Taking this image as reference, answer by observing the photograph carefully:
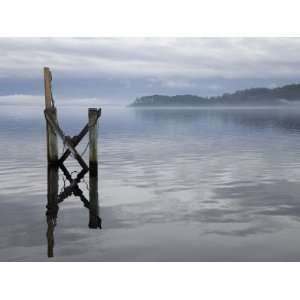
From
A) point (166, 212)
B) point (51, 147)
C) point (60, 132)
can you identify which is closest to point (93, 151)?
point (60, 132)

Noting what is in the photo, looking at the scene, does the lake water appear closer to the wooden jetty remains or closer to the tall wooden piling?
the wooden jetty remains

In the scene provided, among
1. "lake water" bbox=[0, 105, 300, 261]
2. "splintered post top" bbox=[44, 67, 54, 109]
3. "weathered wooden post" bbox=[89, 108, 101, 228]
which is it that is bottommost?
"lake water" bbox=[0, 105, 300, 261]

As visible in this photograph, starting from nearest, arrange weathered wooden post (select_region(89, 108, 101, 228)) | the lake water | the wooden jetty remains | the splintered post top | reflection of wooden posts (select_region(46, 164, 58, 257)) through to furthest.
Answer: the lake water → reflection of wooden posts (select_region(46, 164, 58, 257)) → the wooden jetty remains → weathered wooden post (select_region(89, 108, 101, 228)) → the splintered post top

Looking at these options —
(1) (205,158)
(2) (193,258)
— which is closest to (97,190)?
(2) (193,258)

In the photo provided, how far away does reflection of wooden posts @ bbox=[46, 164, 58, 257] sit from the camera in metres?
8.51

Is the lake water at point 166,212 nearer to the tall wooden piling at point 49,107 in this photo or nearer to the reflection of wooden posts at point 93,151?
the reflection of wooden posts at point 93,151

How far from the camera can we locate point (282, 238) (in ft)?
28.0

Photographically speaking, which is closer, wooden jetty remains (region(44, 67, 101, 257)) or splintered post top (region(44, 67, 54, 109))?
wooden jetty remains (region(44, 67, 101, 257))

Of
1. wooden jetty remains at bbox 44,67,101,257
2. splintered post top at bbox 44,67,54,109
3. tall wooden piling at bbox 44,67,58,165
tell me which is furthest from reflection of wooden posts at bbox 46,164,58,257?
splintered post top at bbox 44,67,54,109

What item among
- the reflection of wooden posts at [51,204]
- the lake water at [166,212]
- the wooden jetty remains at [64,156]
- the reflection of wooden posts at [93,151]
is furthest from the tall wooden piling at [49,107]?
the reflection of wooden posts at [93,151]

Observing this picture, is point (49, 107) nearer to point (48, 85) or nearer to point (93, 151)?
point (48, 85)

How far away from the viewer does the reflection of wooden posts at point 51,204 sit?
27.9 feet

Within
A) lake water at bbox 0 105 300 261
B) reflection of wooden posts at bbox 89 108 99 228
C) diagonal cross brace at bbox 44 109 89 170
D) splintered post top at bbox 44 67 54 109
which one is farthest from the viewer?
splintered post top at bbox 44 67 54 109
